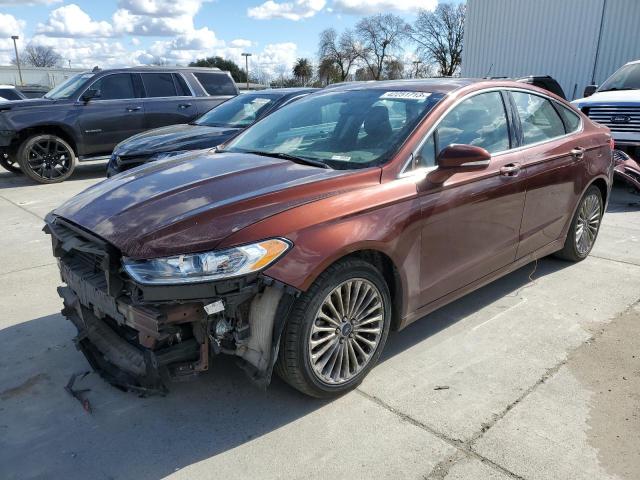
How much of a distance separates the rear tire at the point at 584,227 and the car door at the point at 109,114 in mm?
8163

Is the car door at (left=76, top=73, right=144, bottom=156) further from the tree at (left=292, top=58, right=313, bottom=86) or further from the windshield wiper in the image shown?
the tree at (left=292, top=58, right=313, bottom=86)

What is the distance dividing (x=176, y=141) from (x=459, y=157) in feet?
17.0

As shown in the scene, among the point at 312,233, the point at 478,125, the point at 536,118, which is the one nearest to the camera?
the point at 312,233

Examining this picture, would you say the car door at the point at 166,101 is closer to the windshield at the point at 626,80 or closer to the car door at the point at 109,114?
the car door at the point at 109,114

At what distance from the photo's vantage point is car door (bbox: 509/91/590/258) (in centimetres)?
404

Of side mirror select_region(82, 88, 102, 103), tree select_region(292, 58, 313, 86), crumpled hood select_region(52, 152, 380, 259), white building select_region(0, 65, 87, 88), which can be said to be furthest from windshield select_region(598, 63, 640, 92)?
white building select_region(0, 65, 87, 88)

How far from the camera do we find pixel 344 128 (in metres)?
3.60

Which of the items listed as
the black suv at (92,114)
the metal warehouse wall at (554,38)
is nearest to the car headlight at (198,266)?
the black suv at (92,114)

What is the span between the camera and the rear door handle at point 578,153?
445cm

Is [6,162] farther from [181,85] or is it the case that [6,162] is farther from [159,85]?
[181,85]

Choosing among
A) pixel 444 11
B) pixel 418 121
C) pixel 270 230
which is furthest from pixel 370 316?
pixel 444 11

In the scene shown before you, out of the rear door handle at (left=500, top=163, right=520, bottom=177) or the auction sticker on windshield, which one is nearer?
the auction sticker on windshield

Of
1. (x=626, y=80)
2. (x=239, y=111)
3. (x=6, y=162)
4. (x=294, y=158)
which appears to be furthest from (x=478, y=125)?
(x=6, y=162)

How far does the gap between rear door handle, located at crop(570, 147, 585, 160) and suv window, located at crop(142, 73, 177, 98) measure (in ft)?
27.0
